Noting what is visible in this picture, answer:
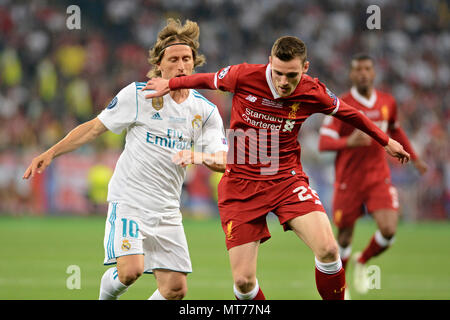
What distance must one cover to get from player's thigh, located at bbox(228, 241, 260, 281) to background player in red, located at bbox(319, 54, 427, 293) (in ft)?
10.2

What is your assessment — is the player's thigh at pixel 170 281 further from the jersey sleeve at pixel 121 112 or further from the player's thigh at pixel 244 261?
the jersey sleeve at pixel 121 112

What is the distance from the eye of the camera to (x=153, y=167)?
5680 millimetres

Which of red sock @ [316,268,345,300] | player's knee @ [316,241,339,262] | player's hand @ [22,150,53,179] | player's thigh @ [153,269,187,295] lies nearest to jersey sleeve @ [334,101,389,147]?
player's knee @ [316,241,339,262]

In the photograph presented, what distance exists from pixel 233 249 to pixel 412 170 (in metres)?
13.3

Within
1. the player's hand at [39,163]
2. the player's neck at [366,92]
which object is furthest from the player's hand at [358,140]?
the player's hand at [39,163]

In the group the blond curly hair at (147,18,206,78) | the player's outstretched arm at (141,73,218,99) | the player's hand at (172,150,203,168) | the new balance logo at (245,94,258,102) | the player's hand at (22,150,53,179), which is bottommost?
the player's hand at (172,150,203,168)

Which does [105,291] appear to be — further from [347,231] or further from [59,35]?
[59,35]

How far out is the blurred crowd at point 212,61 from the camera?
18062 mm

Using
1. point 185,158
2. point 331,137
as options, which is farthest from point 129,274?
point 331,137

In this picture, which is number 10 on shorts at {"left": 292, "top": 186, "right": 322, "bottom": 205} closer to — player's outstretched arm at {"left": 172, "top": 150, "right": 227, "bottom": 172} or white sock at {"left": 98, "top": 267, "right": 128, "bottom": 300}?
player's outstretched arm at {"left": 172, "top": 150, "right": 227, "bottom": 172}

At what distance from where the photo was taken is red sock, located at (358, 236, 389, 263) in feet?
28.4

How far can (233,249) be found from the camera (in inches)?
223
